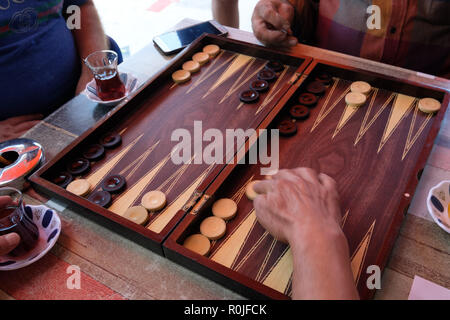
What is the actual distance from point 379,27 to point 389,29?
5cm

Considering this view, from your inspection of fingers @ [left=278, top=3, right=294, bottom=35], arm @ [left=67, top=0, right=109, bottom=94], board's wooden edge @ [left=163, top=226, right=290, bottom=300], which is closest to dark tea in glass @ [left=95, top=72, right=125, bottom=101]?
arm @ [left=67, top=0, right=109, bottom=94]

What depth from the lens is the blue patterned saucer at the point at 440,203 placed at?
107 cm

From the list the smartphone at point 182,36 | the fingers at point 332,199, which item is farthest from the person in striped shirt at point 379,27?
the fingers at point 332,199

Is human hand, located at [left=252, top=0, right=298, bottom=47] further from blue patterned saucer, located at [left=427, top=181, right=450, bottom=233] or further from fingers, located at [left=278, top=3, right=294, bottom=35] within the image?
blue patterned saucer, located at [left=427, top=181, right=450, bottom=233]

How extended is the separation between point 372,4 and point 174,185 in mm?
1472

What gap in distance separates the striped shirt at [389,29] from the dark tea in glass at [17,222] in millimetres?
1812

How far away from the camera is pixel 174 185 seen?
4.26ft

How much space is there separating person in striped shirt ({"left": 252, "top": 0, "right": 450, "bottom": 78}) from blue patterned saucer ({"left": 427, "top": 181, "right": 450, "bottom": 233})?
3.60 ft

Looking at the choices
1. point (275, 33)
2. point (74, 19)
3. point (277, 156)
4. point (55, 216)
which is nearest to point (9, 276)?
point (55, 216)

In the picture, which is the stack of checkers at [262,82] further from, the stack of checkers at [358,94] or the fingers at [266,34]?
the stack of checkers at [358,94]

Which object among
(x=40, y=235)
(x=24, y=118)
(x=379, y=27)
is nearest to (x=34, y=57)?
(x=24, y=118)

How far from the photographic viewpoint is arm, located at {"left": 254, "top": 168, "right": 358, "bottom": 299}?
0.84 metres
